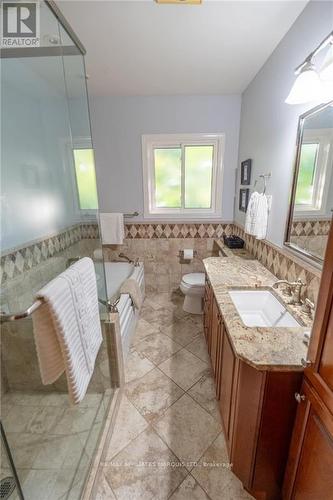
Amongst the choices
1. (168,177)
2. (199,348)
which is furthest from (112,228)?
(199,348)

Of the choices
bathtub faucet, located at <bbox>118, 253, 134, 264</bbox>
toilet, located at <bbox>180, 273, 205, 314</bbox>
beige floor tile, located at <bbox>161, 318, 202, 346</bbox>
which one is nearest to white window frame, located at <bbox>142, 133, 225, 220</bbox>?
bathtub faucet, located at <bbox>118, 253, 134, 264</bbox>

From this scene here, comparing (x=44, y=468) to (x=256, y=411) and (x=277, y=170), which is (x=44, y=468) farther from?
(x=277, y=170)

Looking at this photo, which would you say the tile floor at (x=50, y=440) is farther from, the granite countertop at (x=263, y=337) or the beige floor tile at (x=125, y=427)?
the granite countertop at (x=263, y=337)

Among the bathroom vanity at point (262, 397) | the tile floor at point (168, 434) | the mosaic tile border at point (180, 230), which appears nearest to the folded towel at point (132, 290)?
the tile floor at point (168, 434)

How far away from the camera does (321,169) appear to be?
1.26 metres

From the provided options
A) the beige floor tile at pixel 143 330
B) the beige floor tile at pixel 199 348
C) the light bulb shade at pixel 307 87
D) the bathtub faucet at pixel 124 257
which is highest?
the light bulb shade at pixel 307 87

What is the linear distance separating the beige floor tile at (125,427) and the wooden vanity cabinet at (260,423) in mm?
640

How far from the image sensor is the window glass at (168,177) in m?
2.90

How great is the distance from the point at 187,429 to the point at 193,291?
1.37 m

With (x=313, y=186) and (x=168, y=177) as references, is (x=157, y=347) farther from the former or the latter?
(x=168, y=177)

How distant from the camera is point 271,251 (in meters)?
1.86

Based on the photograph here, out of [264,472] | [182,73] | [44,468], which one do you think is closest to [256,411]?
[264,472]

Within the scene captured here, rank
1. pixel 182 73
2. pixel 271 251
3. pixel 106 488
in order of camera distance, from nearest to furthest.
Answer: pixel 106 488 → pixel 271 251 → pixel 182 73

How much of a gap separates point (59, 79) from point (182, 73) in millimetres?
1208
